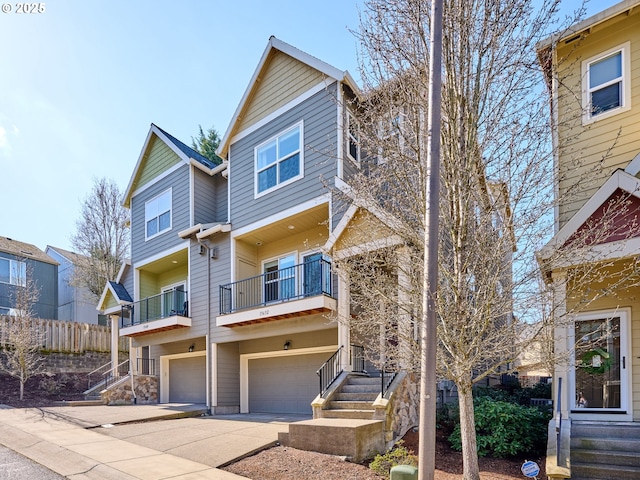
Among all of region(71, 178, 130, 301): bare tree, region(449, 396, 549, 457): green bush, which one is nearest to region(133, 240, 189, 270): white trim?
region(71, 178, 130, 301): bare tree

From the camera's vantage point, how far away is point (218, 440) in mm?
8172

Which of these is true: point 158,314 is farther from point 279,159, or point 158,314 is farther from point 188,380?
point 279,159

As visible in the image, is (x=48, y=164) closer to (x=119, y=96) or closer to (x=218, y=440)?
(x=119, y=96)

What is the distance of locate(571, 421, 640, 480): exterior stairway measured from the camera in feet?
19.2

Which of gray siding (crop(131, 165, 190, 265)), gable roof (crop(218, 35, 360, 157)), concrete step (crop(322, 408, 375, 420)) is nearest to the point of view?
concrete step (crop(322, 408, 375, 420))

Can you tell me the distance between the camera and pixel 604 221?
6551mm

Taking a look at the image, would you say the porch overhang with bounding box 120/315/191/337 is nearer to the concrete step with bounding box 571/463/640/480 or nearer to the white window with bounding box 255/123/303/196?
the white window with bounding box 255/123/303/196

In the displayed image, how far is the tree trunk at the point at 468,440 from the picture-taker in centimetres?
550

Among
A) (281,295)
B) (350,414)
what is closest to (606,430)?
(350,414)

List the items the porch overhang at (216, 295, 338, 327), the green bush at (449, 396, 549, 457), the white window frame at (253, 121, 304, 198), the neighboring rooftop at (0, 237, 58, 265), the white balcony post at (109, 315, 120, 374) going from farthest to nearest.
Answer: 1. the neighboring rooftop at (0, 237, 58, 265)
2. the white balcony post at (109, 315, 120, 374)
3. the white window frame at (253, 121, 304, 198)
4. the porch overhang at (216, 295, 338, 327)
5. the green bush at (449, 396, 549, 457)

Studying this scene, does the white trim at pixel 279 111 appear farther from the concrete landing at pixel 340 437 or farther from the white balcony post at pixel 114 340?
the white balcony post at pixel 114 340

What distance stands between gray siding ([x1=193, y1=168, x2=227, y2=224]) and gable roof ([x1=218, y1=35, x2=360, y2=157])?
160cm

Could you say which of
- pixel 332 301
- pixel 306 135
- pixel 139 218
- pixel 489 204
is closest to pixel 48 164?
pixel 139 218

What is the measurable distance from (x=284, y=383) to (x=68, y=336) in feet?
38.9
